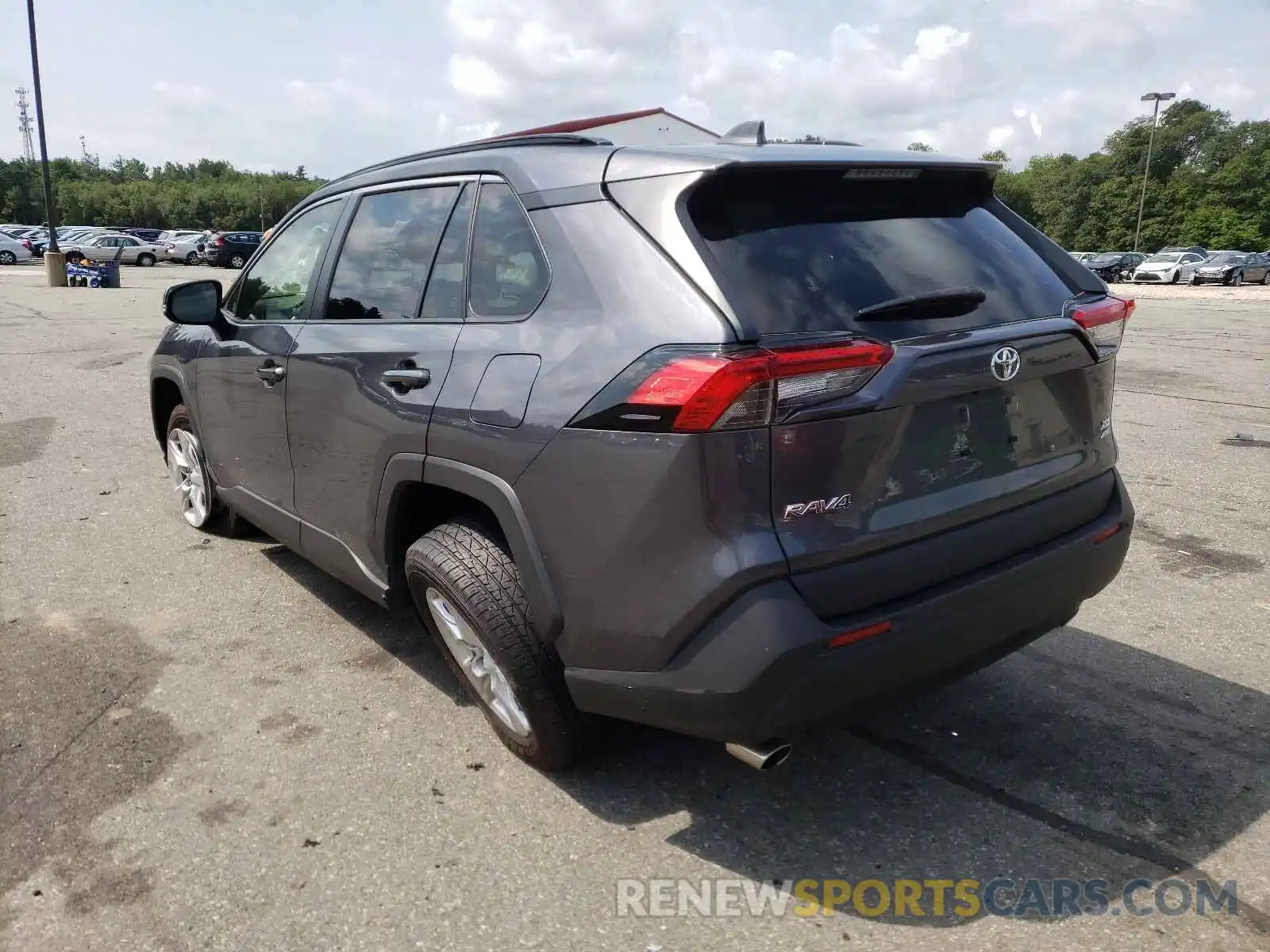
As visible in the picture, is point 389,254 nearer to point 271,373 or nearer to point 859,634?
point 271,373

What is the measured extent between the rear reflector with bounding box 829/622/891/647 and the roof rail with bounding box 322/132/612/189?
58.2 inches

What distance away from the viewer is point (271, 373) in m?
3.79

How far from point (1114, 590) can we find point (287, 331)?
3.73 m

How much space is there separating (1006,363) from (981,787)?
1.26m

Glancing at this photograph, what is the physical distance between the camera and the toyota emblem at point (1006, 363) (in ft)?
8.11

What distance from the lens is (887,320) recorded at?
2.37 meters

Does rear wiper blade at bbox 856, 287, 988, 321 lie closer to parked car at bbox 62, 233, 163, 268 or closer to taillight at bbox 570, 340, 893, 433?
taillight at bbox 570, 340, 893, 433

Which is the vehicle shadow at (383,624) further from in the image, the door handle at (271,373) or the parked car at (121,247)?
the parked car at (121,247)

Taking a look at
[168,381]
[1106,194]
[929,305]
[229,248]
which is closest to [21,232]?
[229,248]

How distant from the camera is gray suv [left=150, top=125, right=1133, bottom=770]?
2.19 metres

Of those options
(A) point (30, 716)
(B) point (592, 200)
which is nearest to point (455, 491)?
(B) point (592, 200)

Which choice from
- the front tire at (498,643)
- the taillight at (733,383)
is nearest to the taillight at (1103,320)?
Answer: the taillight at (733,383)

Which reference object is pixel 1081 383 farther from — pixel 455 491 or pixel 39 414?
pixel 39 414

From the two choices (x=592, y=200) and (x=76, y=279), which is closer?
(x=592, y=200)
